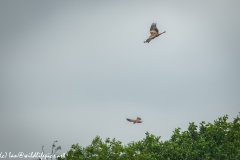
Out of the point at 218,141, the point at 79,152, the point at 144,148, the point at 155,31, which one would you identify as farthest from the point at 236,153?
the point at 155,31

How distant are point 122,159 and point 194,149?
8.02 metres

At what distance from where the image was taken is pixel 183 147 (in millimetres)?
87500

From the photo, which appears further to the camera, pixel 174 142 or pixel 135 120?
pixel 174 142

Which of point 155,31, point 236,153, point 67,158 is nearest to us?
point 155,31

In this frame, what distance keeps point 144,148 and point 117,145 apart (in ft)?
16.6

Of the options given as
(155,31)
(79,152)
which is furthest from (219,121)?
(155,31)

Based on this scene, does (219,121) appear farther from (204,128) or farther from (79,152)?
(79,152)

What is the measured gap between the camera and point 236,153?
87.1 m

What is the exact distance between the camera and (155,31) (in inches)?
2739

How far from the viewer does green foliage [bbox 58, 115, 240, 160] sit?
8338 cm

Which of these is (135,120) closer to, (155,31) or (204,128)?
(155,31)

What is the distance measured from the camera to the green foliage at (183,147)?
274 feet

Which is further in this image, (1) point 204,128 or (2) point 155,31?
(1) point 204,128

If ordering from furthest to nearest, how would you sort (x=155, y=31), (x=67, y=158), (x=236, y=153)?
(x=236, y=153) → (x=67, y=158) → (x=155, y=31)
